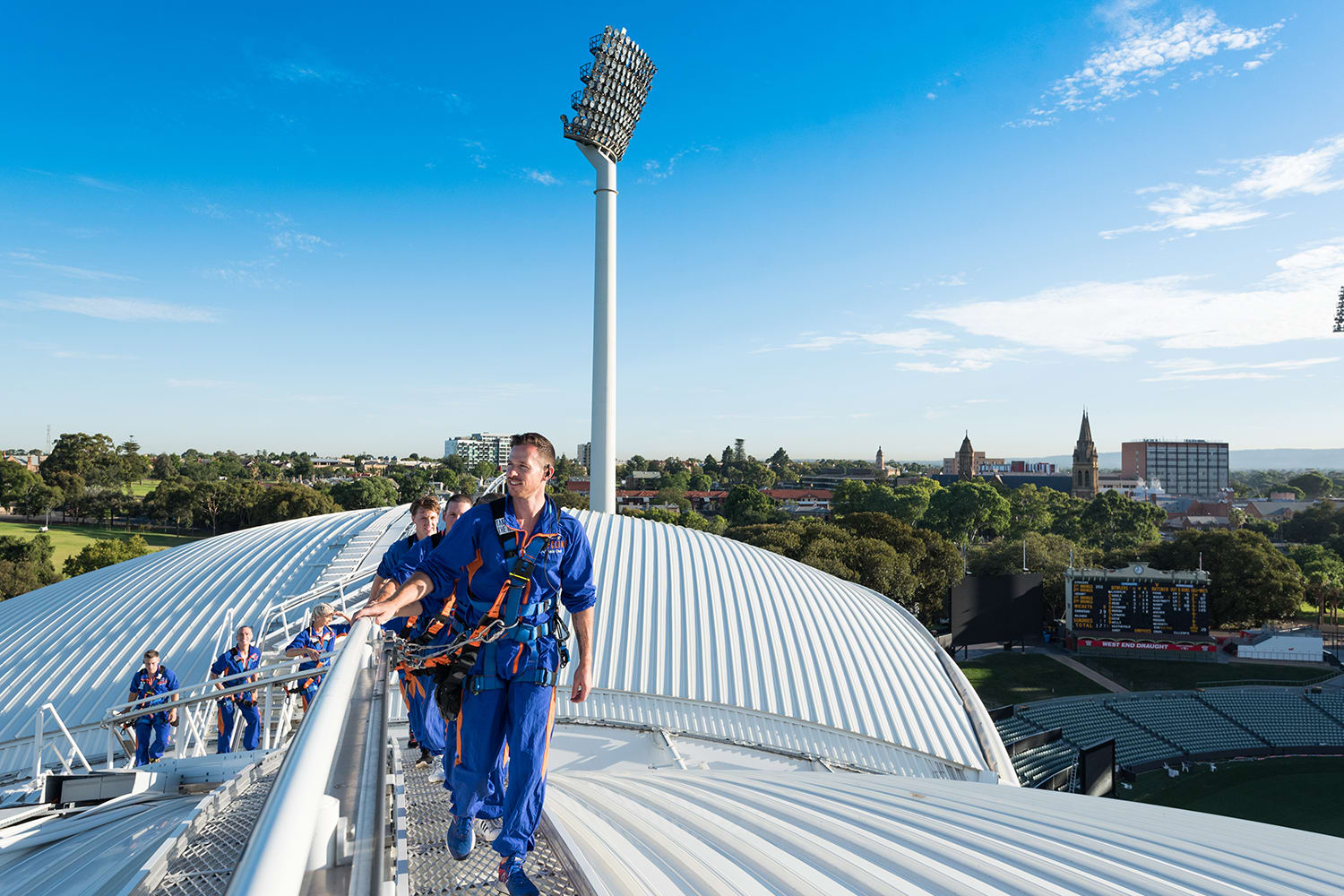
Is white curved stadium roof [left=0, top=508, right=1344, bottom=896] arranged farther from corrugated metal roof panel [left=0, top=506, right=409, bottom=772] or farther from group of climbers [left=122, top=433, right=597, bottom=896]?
group of climbers [left=122, top=433, right=597, bottom=896]

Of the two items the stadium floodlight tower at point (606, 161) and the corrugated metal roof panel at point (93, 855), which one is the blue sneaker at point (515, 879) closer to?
the corrugated metal roof panel at point (93, 855)

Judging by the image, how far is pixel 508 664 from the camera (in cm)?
321

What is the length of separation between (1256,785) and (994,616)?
11.4 meters

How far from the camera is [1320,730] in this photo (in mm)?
29219

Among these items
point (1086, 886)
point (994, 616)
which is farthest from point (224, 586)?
point (994, 616)

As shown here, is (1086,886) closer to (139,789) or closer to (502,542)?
(502,542)

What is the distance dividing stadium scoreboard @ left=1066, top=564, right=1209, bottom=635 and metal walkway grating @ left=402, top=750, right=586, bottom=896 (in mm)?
39758

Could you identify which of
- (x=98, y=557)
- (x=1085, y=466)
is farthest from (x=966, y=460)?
(x=98, y=557)

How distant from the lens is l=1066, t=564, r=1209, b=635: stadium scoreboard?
34719 millimetres

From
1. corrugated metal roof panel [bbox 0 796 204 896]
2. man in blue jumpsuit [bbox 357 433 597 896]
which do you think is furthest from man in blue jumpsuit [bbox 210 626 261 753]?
man in blue jumpsuit [bbox 357 433 597 896]

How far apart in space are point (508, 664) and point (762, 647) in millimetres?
11133

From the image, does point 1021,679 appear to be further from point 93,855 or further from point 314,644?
point 93,855

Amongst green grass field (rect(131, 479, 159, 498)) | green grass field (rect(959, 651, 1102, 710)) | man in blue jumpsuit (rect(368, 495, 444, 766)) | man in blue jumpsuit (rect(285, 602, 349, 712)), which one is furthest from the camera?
green grass field (rect(131, 479, 159, 498))

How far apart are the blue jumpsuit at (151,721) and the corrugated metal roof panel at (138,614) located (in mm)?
2494
